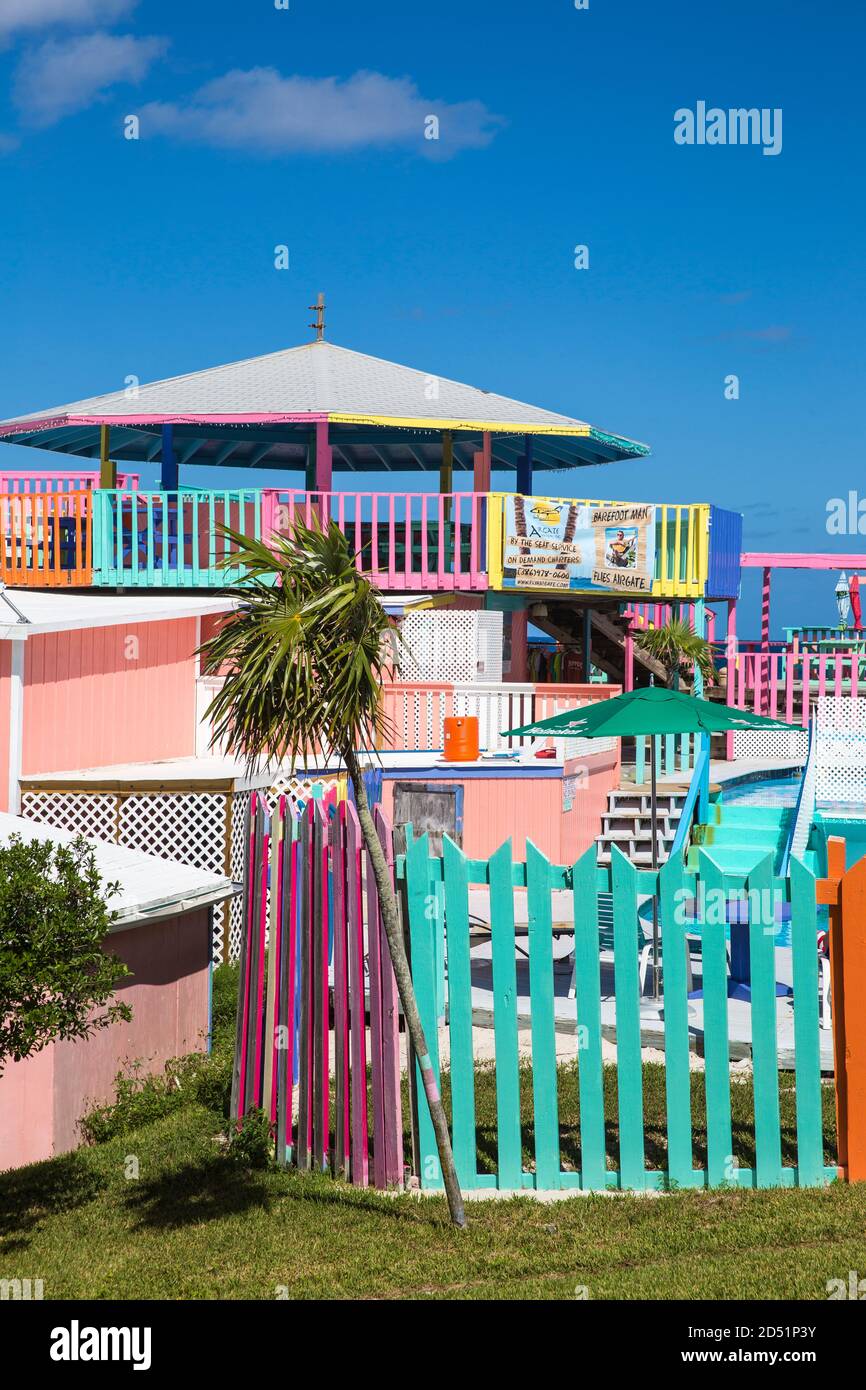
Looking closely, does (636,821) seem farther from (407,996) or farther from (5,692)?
(407,996)

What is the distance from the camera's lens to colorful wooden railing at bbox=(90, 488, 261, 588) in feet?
69.2

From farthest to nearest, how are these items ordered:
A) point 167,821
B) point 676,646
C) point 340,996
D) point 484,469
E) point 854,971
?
point 676,646
point 484,469
point 167,821
point 340,996
point 854,971

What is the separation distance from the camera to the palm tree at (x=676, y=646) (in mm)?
24344

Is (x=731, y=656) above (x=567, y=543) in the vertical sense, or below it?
below

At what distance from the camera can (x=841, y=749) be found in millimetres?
20891

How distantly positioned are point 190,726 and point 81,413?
7.43 meters

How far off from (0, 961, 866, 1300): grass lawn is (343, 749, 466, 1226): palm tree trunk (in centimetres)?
21

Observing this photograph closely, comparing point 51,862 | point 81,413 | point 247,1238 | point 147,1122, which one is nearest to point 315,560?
point 51,862

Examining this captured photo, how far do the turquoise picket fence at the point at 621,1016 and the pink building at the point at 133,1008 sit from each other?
8.48 ft

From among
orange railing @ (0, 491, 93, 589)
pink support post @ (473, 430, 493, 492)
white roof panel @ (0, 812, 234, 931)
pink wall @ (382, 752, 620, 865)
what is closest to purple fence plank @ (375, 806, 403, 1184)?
white roof panel @ (0, 812, 234, 931)

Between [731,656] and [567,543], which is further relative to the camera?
[731,656]

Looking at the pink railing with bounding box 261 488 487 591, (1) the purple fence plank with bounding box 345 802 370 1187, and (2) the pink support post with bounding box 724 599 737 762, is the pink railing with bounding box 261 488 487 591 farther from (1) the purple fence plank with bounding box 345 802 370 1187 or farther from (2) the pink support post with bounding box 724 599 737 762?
(1) the purple fence plank with bounding box 345 802 370 1187

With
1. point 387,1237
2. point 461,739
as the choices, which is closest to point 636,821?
point 461,739

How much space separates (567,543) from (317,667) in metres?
16.2
